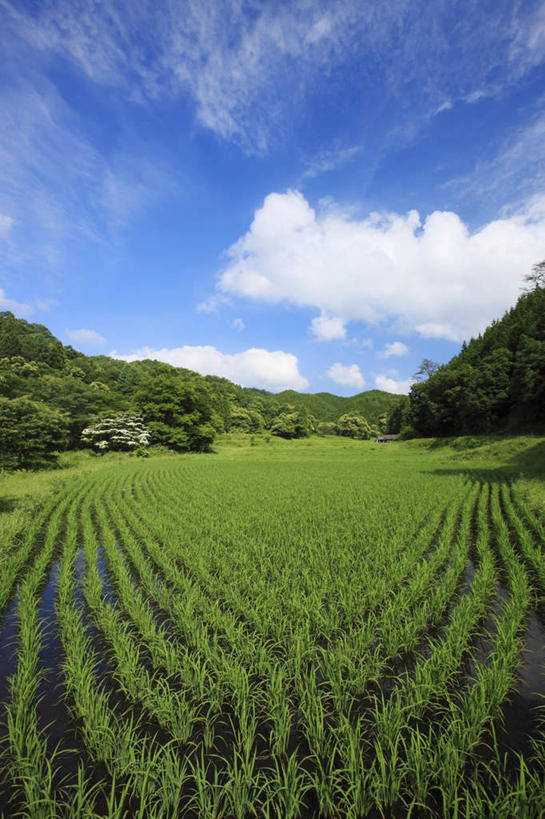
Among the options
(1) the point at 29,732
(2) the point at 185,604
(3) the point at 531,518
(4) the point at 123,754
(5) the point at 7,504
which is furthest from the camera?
(5) the point at 7,504

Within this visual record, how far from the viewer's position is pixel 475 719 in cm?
265

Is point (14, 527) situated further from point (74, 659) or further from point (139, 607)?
point (74, 659)

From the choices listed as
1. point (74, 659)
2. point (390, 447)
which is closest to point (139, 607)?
point (74, 659)

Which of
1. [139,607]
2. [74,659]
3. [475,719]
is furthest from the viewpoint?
[139,607]

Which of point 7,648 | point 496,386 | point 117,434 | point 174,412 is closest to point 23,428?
point 117,434

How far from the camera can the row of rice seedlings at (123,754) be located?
7.17ft

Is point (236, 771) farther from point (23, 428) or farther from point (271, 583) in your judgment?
point (23, 428)

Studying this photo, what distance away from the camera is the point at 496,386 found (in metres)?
34.9

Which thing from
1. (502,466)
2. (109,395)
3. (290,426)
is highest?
(109,395)

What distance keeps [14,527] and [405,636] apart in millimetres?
9032

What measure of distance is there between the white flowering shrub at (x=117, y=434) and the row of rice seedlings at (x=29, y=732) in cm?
2670

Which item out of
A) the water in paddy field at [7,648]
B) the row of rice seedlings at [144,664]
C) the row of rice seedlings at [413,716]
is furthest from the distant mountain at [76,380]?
the row of rice seedlings at [413,716]

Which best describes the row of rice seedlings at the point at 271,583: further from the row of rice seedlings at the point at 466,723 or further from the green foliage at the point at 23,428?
the green foliage at the point at 23,428

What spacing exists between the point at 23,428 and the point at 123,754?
20646mm
